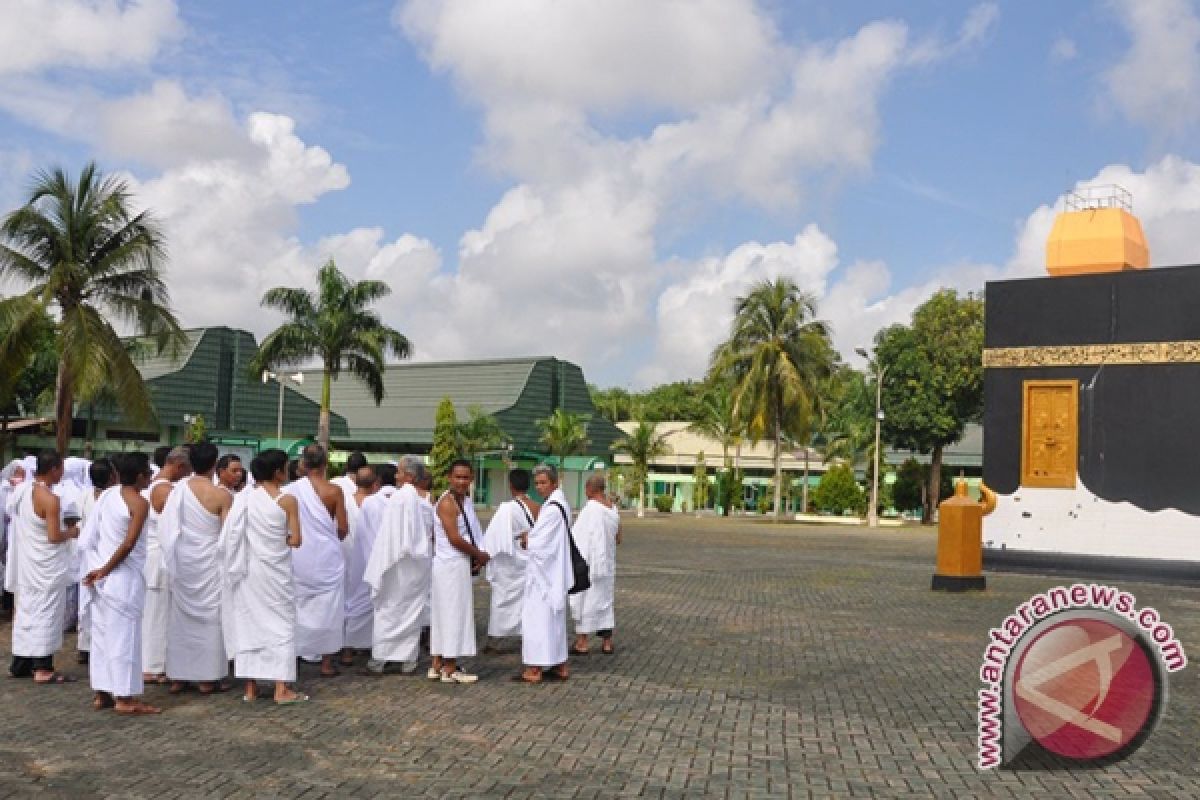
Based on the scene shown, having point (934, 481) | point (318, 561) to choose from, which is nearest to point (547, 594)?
point (318, 561)

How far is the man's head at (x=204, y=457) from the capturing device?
7.61 meters

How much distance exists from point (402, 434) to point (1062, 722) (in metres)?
45.3

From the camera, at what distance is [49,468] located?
868 cm

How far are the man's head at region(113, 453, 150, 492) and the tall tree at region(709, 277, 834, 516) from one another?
122 ft

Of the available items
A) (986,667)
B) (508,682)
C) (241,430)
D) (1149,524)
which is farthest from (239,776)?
(241,430)

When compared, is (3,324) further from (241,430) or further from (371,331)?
(241,430)

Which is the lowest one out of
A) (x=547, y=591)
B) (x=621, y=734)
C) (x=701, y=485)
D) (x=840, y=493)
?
(x=621, y=734)

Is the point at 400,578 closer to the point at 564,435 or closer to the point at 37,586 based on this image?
the point at 37,586

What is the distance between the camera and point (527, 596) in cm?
850

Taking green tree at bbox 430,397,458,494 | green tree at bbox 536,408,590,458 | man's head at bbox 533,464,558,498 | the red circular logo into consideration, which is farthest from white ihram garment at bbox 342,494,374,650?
green tree at bbox 536,408,590,458

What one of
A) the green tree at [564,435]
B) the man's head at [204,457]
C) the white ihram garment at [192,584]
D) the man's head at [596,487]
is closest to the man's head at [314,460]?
the man's head at [204,457]

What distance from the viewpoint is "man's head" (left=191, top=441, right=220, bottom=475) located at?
7.61 m

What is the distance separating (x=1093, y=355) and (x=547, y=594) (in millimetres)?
15606

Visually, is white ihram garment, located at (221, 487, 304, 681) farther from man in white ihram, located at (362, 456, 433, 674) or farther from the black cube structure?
the black cube structure
